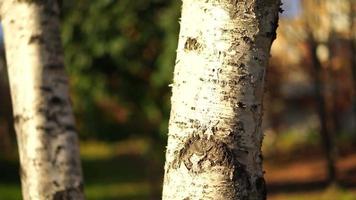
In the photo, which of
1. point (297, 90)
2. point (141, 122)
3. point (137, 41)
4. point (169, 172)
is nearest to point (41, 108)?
point (169, 172)

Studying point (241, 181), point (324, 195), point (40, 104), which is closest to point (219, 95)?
point (241, 181)

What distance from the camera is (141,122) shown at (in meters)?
17.9

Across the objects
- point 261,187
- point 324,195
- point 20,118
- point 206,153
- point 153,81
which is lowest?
point 324,195

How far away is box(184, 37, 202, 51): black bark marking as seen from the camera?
2133 mm

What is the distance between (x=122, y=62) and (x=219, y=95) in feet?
44.2

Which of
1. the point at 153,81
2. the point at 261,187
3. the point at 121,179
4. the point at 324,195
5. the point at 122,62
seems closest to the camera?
the point at 261,187

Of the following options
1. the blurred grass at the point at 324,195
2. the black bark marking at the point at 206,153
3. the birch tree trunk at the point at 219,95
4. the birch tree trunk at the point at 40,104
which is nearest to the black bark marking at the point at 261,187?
the birch tree trunk at the point at 219,95

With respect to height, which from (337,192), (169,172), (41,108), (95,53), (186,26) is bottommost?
(337,192)

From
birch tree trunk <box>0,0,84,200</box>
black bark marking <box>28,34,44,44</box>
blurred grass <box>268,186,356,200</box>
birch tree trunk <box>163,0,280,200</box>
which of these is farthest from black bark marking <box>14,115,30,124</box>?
blurred grass <box>268,186,356,200</box>

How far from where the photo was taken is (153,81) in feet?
52.0

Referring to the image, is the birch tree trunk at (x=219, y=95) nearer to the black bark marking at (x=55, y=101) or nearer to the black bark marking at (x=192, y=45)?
the black bark marking at (x=192, y=45)

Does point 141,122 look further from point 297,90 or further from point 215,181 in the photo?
point 297,90

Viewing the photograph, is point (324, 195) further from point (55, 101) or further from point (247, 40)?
point (247, 40)

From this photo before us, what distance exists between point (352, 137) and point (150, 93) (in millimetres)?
14602
